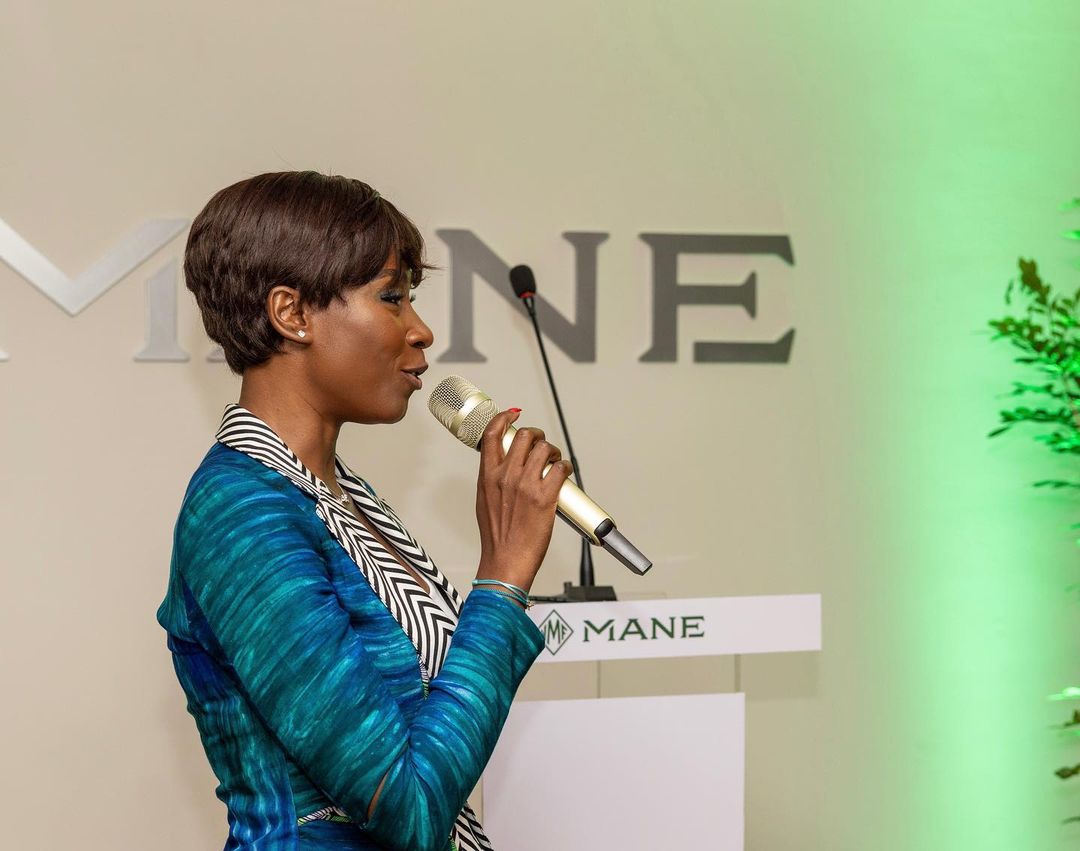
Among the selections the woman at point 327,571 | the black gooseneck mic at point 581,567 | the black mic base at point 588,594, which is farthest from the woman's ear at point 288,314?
the black mic base at point 588,594

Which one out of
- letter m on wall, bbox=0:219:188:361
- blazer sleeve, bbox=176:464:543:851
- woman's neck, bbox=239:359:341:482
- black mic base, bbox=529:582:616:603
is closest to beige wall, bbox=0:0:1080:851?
letter m on wall, bbox=0:219:188:361

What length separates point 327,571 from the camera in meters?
1.18

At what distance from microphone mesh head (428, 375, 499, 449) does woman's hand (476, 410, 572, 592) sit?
25 cm

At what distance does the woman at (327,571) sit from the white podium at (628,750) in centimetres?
87

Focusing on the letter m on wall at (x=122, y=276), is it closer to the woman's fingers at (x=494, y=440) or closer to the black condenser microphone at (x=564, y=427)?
the black condenser microphone at (x=564, y=427)

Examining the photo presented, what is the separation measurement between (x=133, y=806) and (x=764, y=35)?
286cm

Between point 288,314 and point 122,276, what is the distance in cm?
206

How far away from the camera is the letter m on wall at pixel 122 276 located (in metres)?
3.12

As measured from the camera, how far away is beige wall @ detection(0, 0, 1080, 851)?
3156mm

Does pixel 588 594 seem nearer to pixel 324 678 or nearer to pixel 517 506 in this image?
pixel 517 506

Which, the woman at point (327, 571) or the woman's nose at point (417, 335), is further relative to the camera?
the woman's nose at point (417, 335)

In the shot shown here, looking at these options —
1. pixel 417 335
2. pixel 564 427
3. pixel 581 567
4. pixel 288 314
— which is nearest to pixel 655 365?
pixel 564 427

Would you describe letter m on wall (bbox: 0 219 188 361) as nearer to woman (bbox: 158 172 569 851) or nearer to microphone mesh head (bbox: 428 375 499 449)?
microphone mesh head (bbox: 428 375 499 449)

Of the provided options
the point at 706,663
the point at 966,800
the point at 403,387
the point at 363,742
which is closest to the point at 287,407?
the point at 403,387
